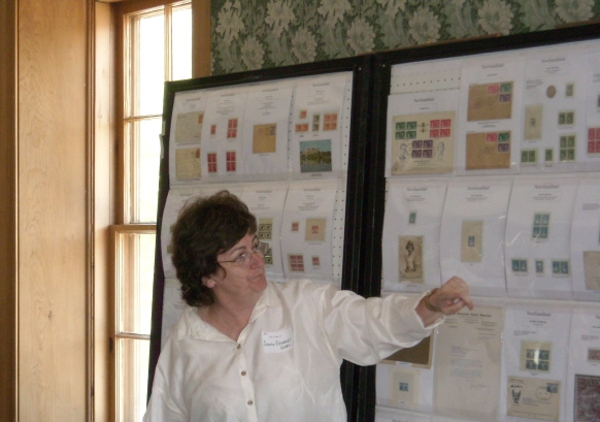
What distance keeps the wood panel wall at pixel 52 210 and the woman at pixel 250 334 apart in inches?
53.6

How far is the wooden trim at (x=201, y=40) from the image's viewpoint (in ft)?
9.27

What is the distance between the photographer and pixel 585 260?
1710 millimetres

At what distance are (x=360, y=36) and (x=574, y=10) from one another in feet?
2.33

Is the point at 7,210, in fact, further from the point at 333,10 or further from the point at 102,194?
the point at 333,10

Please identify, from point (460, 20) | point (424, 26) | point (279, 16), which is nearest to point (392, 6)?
point (424, 26)

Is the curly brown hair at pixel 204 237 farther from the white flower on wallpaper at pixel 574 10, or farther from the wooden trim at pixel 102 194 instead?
the wooden trim at pixel 102 194

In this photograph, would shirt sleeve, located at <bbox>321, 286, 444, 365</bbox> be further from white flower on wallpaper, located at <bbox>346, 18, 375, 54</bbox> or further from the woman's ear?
white flower on wallpaper, located at <bbox>346, 18, 375, 54</bbox>

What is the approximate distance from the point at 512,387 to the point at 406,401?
301mm

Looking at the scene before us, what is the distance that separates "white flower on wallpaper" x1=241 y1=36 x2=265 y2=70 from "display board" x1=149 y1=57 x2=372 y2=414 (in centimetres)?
27

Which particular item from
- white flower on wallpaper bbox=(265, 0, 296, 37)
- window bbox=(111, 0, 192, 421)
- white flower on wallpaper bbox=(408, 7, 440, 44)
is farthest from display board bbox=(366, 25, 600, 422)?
window bbox=(111, 0, 192, 421)

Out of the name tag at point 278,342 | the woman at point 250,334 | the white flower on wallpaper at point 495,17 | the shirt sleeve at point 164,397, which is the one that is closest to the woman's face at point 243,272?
the woman at point 250,334

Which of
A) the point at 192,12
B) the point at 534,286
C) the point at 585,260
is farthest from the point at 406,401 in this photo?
the point at 192,12

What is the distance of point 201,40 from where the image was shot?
2848 mm

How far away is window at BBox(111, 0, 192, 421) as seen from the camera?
10.8 feet
